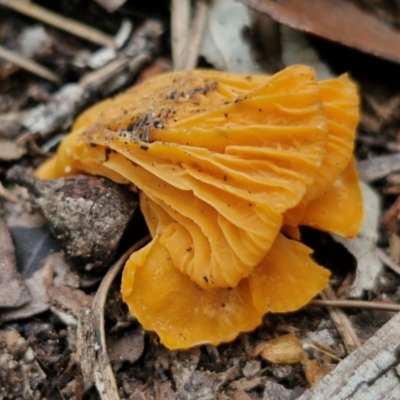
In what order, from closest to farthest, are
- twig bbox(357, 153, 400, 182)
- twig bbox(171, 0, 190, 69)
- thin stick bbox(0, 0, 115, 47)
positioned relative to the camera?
twig bbox(357, 153, 400, 182), twig bbox(171, 0, 190, 69), thin stick bbox(0, 0, 115, 47)

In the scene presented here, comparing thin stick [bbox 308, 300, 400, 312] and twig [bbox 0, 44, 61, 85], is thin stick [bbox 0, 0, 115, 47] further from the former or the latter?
thin stick [bbox 308, 300, 400, 312]

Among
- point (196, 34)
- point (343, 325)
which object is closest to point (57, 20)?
point (196, 34)

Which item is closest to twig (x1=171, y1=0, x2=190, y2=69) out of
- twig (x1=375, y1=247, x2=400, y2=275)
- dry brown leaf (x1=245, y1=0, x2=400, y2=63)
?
dry brown leaf (x1=245, y1=0, x2=400, y2=63)

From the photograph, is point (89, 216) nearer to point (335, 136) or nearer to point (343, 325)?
point (335, 136)

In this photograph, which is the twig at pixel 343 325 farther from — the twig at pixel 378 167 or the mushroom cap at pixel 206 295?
the twig at pixel 378 167

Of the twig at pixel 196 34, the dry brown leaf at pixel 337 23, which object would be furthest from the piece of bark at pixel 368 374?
the twig at pixel 196 34

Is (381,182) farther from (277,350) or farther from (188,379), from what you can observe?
(188,379)
